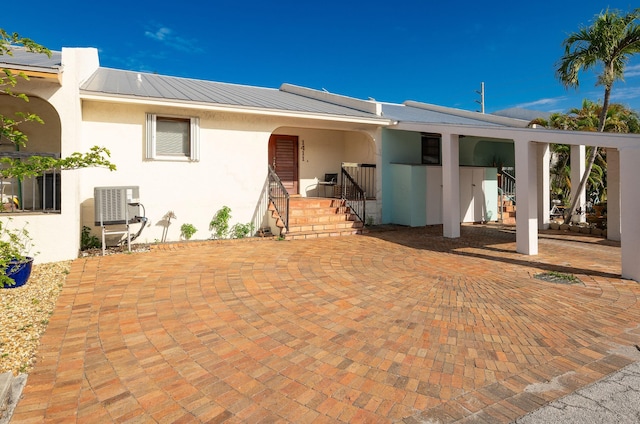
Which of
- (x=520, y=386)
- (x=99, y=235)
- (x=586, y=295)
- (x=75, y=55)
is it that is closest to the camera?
(x=520, y=386)

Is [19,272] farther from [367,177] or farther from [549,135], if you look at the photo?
[367,177]

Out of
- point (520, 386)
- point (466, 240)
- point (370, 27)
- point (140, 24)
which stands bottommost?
point (520, 386)

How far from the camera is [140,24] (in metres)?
17.4

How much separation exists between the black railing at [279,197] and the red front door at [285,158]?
2.12 m

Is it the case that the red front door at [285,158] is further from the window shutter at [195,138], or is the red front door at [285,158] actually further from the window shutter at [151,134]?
the window shutter at [151,134]

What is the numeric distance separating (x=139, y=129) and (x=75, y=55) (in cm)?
184

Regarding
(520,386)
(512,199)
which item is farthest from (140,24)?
(520,386)

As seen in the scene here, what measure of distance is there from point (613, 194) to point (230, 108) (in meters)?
10.5

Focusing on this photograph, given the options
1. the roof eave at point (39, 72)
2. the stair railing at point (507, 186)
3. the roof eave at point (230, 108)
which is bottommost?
the stair railing at point (507, 186)

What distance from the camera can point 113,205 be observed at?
7188mm

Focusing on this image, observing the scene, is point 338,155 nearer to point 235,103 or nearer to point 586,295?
point 235,103

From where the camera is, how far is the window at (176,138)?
839cm

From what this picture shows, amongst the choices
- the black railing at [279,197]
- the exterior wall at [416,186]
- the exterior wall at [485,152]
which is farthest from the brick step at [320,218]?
the exterior wall at [485,152]

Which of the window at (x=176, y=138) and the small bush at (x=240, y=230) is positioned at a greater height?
the window at (x=176, y=138)
